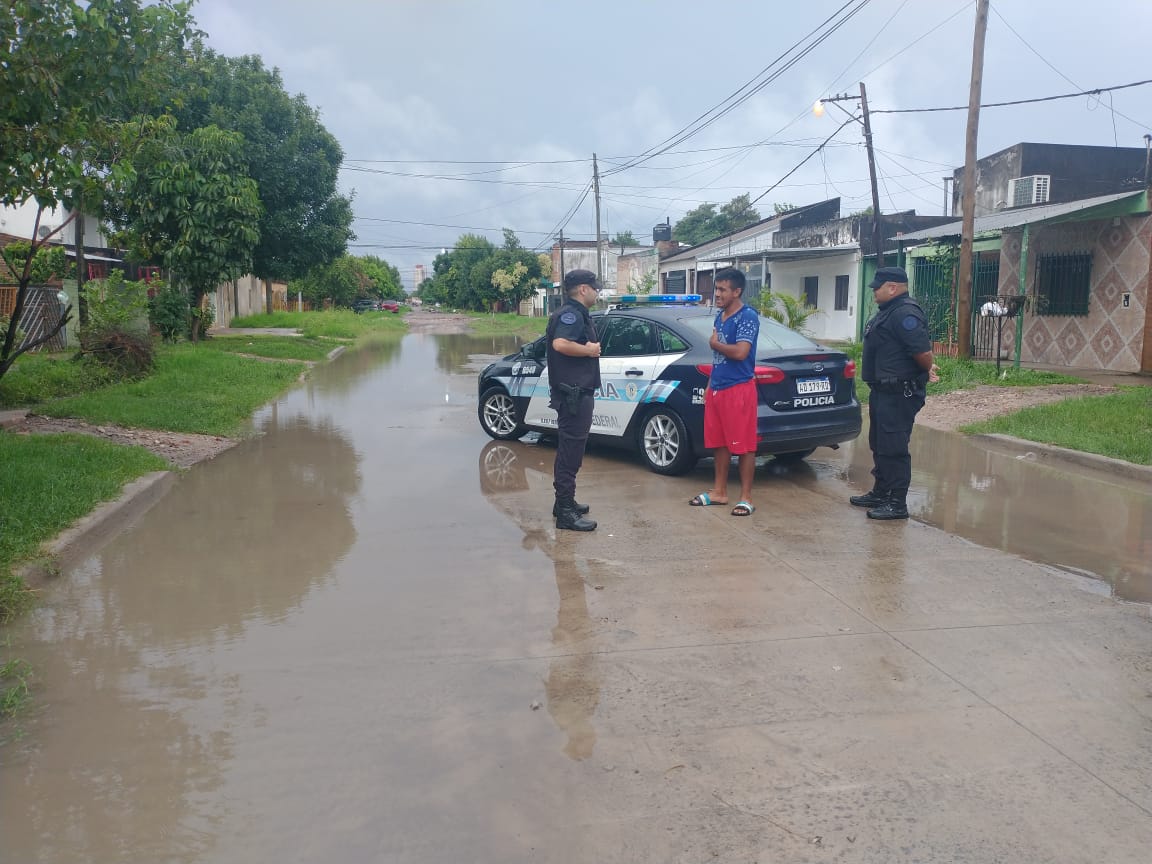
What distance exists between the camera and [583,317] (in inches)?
269

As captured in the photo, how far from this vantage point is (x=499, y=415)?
35.0 feet

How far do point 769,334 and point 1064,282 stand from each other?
40.7ft

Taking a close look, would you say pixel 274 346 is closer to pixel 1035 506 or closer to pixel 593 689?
pixel 1035 506

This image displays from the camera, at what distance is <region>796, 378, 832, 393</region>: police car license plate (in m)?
8.17

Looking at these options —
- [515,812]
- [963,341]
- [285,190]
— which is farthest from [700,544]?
[285,190]

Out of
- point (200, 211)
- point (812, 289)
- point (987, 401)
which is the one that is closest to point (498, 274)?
point (812, 289)

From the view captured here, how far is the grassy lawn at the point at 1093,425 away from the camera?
933 cm

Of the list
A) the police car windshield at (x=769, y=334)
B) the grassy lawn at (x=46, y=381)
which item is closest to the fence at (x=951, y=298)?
the police car windshield at (x=769, y=334)

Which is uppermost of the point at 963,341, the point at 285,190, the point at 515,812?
the point at 285,190

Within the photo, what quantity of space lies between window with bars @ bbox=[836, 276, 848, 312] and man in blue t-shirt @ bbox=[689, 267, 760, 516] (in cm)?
2321

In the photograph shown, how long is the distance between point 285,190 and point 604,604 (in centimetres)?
2519

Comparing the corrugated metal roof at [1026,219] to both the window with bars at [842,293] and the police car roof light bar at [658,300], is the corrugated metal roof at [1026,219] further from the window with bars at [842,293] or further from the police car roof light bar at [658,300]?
the window with bars at [842,293]

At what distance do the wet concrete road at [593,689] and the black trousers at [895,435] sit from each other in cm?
35

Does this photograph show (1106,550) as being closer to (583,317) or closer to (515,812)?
(583,317)
